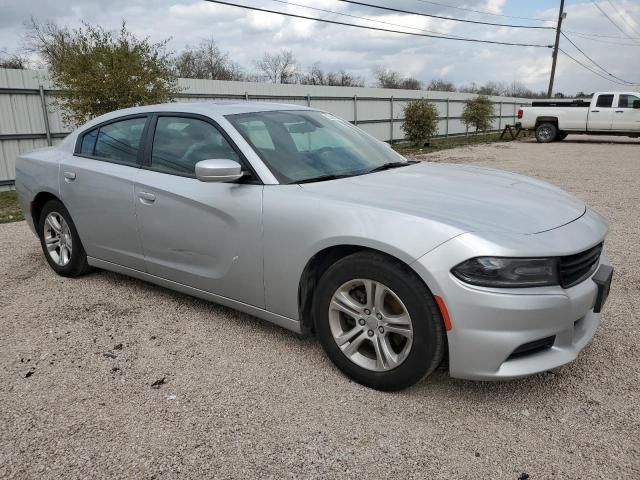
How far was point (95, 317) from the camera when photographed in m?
3.90

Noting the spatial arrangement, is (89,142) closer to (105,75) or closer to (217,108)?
(217,108)

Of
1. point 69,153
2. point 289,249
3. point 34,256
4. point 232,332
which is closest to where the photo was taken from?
point 289,249

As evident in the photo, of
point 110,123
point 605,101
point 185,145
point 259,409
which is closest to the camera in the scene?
point 259,409

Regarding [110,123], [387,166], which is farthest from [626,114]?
[110,123]

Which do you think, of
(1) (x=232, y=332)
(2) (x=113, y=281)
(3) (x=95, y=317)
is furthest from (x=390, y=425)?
(2) (x=113, y=281)

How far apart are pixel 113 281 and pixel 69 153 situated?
119 centimetres

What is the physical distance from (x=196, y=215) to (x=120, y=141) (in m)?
1.26

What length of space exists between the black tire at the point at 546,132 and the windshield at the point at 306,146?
21753mm

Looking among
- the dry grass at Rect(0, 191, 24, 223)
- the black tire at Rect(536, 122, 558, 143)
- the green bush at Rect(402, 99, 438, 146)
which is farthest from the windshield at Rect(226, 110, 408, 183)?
the black tire at Rect(536, 122, 558, 143)

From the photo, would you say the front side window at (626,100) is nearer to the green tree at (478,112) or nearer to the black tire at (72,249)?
the green tree at (478,112)

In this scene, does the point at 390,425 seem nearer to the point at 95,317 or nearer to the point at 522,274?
the point at 522,274

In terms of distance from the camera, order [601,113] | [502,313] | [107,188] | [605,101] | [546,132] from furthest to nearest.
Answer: [546,132], [601,113], [605,101], [107,188], [502,313]

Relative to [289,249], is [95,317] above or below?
below

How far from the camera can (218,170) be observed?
3.01m
